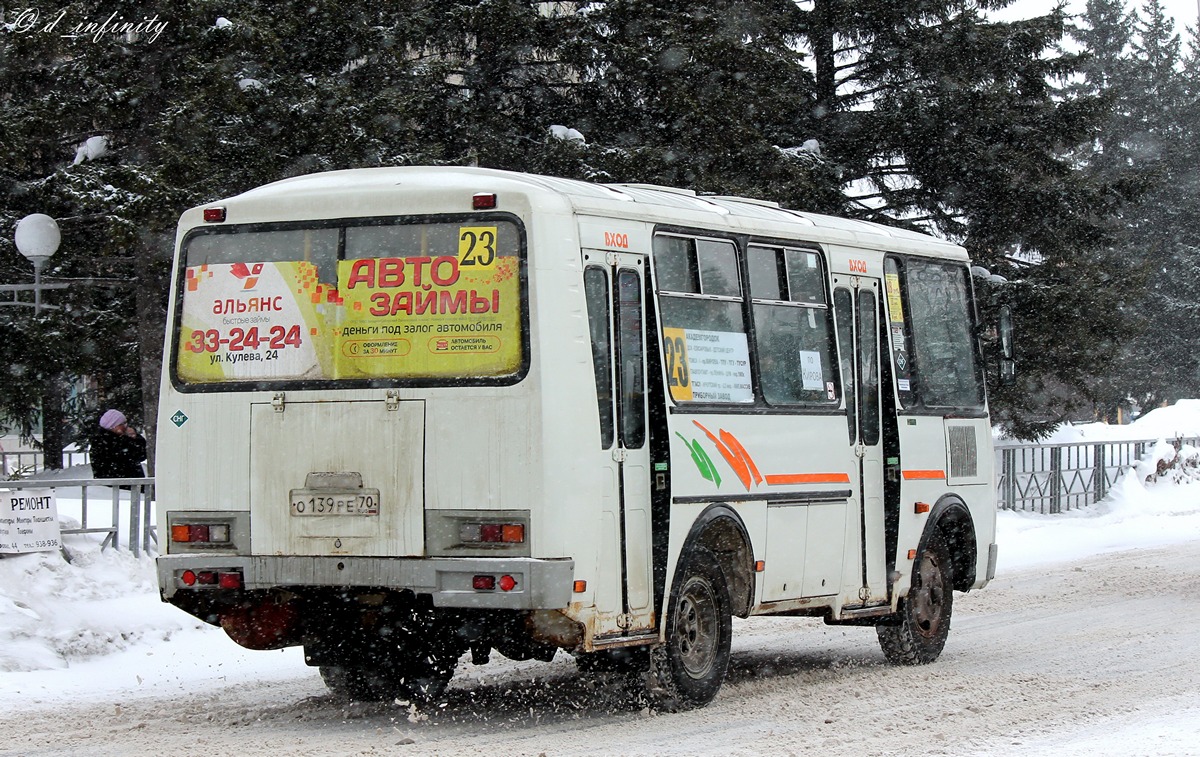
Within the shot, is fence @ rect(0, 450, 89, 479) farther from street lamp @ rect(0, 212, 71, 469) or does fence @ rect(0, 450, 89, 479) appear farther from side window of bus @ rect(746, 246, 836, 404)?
side window of bus @ rect(746, 246, 836, 404)

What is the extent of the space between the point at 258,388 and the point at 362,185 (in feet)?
4.03

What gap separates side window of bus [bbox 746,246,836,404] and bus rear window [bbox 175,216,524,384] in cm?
234

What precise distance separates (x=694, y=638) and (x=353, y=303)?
2827 millimetres

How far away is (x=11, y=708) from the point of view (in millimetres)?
10070

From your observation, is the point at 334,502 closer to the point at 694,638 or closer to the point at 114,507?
the point at 694,638

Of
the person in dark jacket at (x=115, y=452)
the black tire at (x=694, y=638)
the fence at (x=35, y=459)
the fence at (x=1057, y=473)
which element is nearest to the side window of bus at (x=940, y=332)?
the black tire at (x=694, y=638)

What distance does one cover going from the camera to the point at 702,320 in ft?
33.7

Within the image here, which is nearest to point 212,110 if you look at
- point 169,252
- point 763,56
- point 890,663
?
point 169,252

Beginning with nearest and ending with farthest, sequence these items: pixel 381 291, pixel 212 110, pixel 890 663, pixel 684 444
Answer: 1. pixel 381 291
2. pixel 684 444
3. pixel 890 663
4. pixel 212 110

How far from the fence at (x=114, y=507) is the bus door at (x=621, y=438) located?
21.7 feet

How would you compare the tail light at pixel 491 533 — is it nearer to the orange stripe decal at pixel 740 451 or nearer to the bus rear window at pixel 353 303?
the bus rear window at pixel 353 303

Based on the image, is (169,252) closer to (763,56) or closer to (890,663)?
(763,56)

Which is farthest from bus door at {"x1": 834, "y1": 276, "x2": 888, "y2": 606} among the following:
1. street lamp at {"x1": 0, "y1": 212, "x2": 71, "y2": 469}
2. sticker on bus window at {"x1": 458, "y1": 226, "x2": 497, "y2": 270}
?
street lamp at {"x1": 0, "y1": 212, "x2": 71, "y2": 469}

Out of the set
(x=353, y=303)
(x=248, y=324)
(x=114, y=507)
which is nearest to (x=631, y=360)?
(x=353, y=303)
